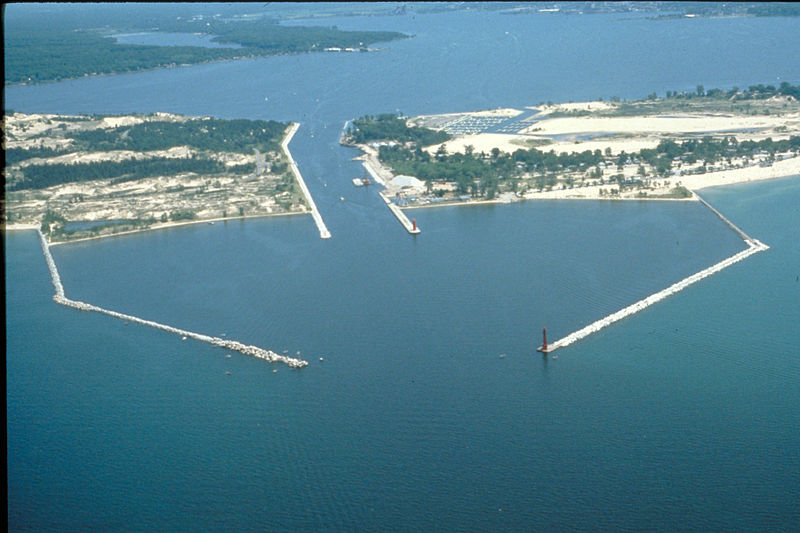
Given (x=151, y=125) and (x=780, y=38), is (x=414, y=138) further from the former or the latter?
(x=780, y=38)

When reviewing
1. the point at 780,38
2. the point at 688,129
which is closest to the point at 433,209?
the point at 688,129

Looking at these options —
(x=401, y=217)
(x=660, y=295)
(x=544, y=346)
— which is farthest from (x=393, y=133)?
(x=544, y=346)

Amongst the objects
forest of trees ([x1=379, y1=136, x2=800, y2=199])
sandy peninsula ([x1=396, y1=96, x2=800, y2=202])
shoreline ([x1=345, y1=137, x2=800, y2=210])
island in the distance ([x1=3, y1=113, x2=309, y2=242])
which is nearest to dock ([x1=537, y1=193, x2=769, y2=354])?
shoreline ([x1=345, y1=137, x2=800, y2=210])

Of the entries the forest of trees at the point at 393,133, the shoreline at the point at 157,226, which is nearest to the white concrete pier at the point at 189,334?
the shoreline at the point at 157,226

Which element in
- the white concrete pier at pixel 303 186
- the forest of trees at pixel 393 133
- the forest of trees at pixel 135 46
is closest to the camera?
the white concrete pier at pixel 303 186

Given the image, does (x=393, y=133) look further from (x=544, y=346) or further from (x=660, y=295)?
(x=544, y=346)

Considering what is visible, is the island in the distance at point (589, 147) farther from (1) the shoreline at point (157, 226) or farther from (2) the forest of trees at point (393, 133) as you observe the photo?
(1) the shoreline at point (157, 226)
